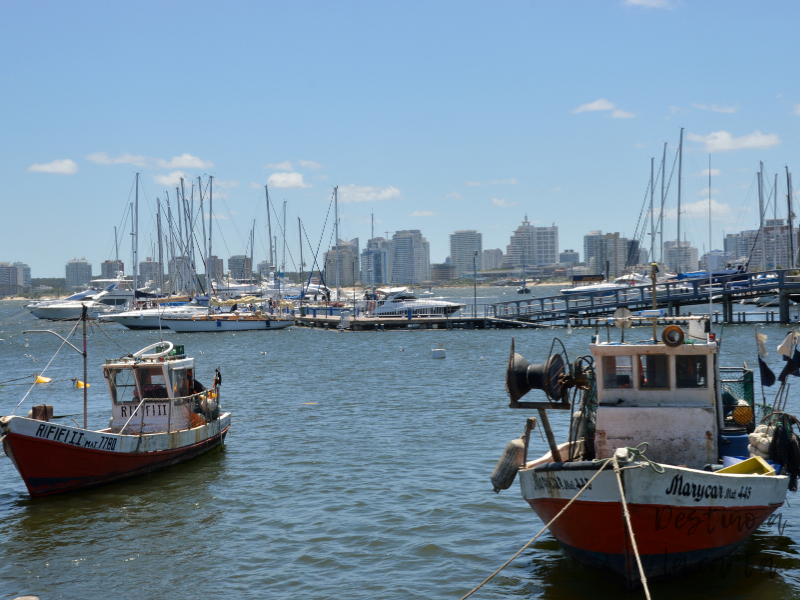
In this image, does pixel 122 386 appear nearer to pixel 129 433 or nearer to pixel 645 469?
pixel 129 433

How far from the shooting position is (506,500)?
55.7ft

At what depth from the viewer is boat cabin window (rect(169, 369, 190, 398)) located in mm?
20756

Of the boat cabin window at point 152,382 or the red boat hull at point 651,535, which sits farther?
the boat cabin window at point 152,382

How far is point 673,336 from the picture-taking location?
12773 millimetres

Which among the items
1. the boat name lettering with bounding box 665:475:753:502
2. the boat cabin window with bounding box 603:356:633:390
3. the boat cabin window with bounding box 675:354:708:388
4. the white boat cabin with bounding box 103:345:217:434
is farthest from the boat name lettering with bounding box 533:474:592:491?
the white boat cabin with bounding box 103:345:217:434

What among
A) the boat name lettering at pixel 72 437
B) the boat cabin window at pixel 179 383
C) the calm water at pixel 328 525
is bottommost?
the calm water at pixel 328 525

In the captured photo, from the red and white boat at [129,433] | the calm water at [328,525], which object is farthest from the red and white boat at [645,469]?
the red and white boat at [129,433]

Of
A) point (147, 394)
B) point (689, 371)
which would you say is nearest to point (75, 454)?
point (147, 394)

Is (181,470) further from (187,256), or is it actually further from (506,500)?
(187,256)

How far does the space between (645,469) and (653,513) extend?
709mm

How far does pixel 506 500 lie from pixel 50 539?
9.41 metres

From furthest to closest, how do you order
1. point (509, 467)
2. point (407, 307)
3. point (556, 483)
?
point (407, 307)
point (509, 467)
point (556, 483)

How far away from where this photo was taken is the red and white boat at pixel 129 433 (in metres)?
17.2

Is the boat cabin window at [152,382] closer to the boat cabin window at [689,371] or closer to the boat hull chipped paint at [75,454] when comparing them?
the boat hull chipped paint at [75,454]
